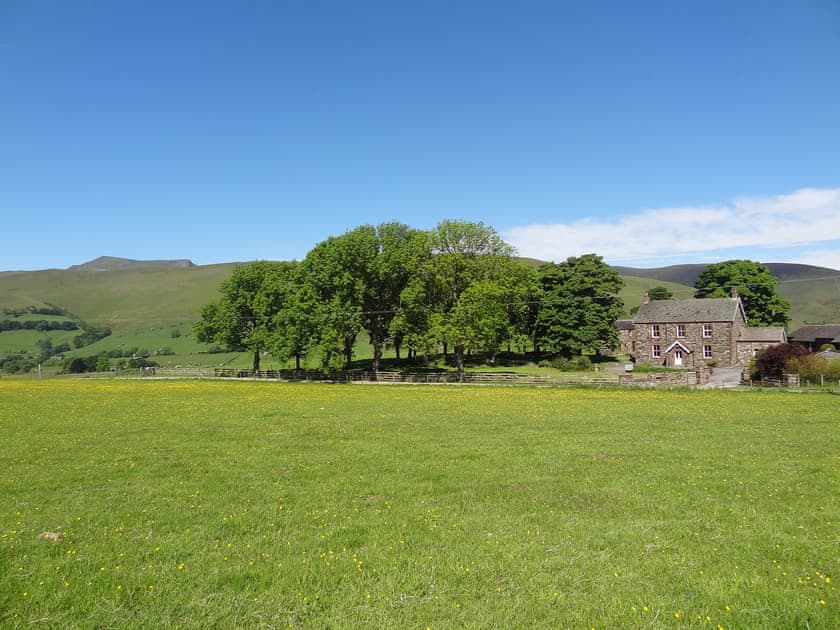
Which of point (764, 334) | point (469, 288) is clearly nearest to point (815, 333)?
point (764, 334)

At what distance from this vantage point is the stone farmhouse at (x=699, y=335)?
262 ft

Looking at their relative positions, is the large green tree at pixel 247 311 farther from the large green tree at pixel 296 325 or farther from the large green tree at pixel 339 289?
the large green tree at pixel 339 289

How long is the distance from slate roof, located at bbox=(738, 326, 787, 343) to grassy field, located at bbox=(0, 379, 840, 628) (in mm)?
67692

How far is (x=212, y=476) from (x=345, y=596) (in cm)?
861

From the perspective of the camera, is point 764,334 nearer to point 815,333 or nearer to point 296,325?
point 815,333

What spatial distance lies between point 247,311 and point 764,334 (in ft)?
255

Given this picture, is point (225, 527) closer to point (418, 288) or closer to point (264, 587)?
point (264, 587)

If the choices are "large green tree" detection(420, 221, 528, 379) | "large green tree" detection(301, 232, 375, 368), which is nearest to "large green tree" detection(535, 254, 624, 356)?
"large green tree" detection(420, 221, 528, 379)

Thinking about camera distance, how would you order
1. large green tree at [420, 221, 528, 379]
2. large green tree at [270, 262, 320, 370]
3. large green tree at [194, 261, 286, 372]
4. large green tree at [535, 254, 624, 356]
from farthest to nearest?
large green tree at [535, 254, 624, 356] → large green tree at [194, 261, 286, 372] → large green tree at [270, 262, 320, 370] → large green tree at [420, 221, 528, 379]

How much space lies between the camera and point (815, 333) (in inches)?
3541

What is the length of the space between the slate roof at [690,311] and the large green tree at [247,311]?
56.8 meters

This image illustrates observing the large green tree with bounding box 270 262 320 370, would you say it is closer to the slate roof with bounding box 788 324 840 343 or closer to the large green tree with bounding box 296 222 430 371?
the large green tree with bounding box 296 222 430 371

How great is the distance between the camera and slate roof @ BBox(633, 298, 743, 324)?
8031cm

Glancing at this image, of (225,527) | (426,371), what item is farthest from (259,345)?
(225,527)
